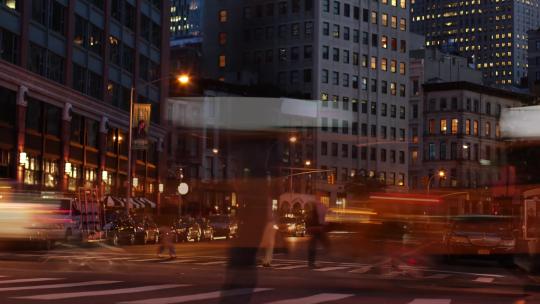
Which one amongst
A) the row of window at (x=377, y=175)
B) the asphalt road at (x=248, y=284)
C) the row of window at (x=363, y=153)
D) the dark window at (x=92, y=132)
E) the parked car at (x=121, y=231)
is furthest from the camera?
the row of window at (x=363, y=153)

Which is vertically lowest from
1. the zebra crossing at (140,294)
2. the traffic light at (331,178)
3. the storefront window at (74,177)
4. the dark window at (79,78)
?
the zebra crossing at (140,294)

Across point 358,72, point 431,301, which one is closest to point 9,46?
point 431,301

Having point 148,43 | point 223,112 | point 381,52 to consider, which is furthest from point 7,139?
point 381,52

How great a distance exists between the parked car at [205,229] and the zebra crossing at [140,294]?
36.1 meters

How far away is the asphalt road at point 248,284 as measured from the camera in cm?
1320

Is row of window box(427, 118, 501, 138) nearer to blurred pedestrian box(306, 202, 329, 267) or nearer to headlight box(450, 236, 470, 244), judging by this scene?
headlight box(450, 236, 470, 244)

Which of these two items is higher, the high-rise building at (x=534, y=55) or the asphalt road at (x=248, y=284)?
the high-rise building at (x=534, y=55)

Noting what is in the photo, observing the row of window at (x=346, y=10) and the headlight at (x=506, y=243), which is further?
the row of window at (x=346, y=10)

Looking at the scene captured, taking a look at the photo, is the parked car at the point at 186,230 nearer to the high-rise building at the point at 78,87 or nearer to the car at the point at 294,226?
the car at the point at 294,226

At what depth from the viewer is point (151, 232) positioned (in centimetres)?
4500

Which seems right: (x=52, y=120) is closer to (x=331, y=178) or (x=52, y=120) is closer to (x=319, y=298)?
(x=319, y=298)

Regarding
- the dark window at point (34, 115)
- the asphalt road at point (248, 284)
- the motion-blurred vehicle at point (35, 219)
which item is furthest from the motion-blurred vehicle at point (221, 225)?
the asphalt road at point (248, 284)

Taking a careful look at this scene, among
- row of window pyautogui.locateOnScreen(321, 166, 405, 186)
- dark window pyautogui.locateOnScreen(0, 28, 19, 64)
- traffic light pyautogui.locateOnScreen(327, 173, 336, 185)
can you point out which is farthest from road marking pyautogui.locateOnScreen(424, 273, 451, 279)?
row of window pyautogui.locateOnScreen(321, 166, 405, 186)

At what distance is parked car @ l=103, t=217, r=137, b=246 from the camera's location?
41.8m
